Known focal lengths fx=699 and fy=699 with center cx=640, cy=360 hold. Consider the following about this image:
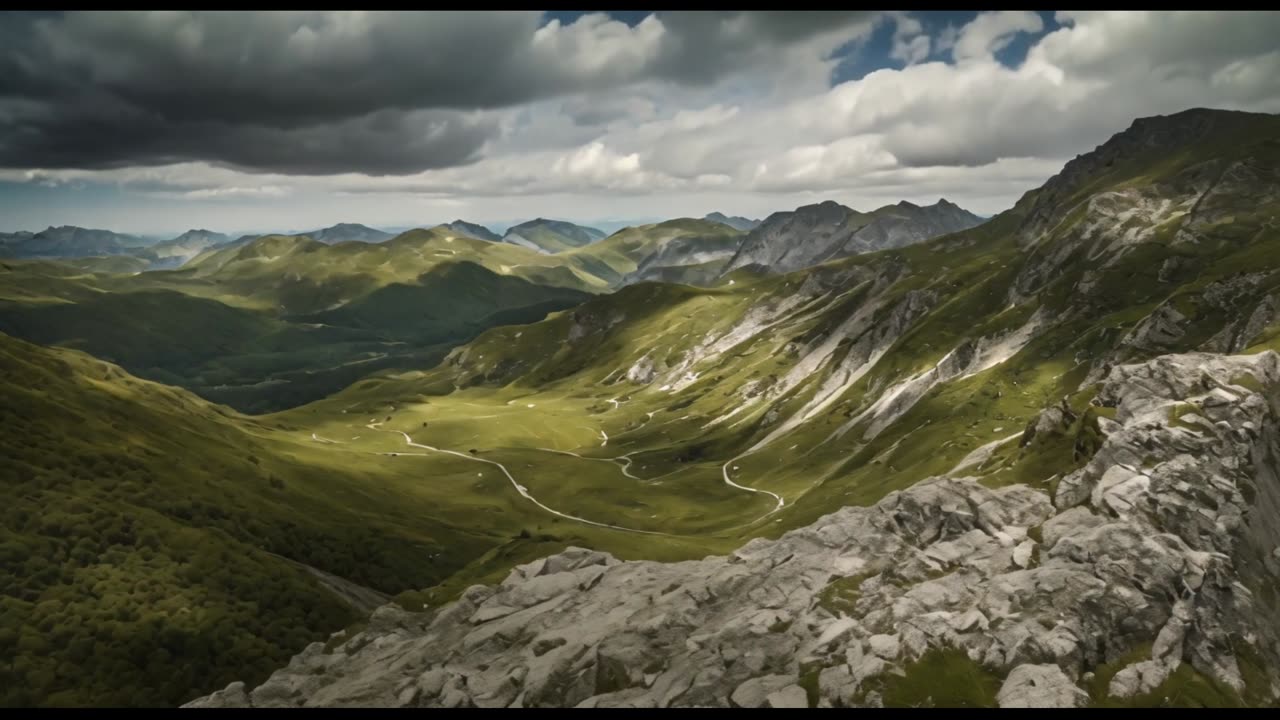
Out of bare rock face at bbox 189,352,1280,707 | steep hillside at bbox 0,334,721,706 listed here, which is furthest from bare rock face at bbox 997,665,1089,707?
steep hillside at bbox 0,334,721,706

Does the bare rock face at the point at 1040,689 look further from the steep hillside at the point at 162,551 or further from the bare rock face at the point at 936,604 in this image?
the steep hillside at the point at 162,551

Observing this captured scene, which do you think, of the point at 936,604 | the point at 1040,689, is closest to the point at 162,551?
the point at 936,604

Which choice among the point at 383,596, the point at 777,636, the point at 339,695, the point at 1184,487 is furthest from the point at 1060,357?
the point at 339,695

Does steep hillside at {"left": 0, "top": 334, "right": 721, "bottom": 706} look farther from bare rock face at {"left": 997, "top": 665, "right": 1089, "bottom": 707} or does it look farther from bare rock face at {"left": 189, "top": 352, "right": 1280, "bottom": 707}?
bare rock face at {"left": 997, "top": 665, "right": 1089, "bottom": 707}

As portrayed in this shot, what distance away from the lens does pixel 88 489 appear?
3748 inches

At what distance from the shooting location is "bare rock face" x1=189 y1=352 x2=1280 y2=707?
52.4 metres

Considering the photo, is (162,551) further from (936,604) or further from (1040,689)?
(1040,689)

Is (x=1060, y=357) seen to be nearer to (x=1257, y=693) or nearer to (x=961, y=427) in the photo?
(x=961, y=427)

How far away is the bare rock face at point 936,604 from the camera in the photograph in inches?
2064

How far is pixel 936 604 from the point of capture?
5775 centimetres

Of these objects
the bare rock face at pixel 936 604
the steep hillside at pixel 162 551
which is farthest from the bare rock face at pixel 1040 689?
the steep hillside at pixel 162 551

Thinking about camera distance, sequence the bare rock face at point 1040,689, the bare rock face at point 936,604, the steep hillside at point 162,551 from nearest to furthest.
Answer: the bare rock face at point 1040,689
the bare rock face at point 936,604
the steep hillside at point 162,551

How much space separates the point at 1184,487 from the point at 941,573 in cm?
2312

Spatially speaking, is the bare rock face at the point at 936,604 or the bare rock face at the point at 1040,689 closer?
the bare rock face at the point at 1040,689
